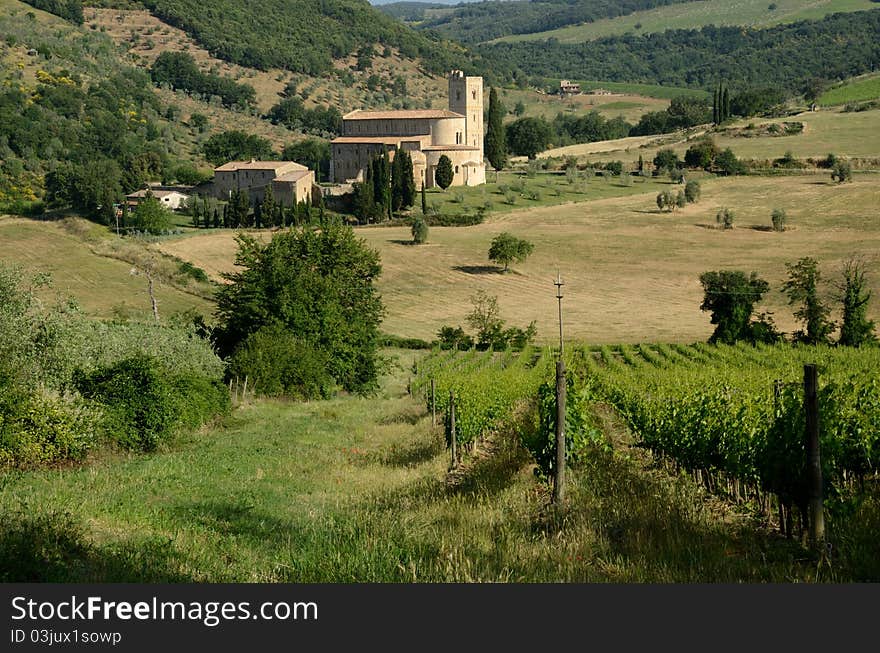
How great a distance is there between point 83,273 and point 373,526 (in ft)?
188

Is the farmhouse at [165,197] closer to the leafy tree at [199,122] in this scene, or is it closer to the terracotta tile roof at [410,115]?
the terracotta tile roof at [410,115]

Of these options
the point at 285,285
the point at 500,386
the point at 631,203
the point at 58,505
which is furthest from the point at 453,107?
the point at 58,505

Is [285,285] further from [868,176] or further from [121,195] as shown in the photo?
[868,176]

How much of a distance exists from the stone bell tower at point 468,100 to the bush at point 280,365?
87.1m

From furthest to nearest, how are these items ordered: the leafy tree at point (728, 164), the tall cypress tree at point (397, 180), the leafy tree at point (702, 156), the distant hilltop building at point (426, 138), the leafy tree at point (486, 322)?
the leafy tree at point (702, 156)
the distant hilltop building at point (426, 138)
the leafy tree at point (728, 164)
the tall cypress tree at point (397, 180)
the leafy tree at point (486, 322)

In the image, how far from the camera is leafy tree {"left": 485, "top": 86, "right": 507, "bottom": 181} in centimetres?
10950

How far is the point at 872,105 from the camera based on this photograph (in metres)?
128

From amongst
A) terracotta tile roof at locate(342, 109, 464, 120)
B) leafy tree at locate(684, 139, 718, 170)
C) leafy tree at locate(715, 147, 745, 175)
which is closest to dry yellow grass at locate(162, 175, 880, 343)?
leafy tree at locate(715, 147, 745, 175)

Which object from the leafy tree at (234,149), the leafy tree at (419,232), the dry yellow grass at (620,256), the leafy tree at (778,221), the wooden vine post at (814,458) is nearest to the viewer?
the wooden vine post at (814,458)

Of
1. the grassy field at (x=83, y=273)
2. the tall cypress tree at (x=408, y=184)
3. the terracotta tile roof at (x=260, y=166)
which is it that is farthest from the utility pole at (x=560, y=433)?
the terracotta tile roof at (x=260, y=166)

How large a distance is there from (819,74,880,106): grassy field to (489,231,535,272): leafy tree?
85453mm

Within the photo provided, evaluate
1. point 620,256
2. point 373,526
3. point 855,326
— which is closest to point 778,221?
point 620,256

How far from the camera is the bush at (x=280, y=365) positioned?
2936 centimetres

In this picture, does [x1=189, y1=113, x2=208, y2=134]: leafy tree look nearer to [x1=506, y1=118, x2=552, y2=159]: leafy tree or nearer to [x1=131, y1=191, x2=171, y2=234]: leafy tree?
[x1=506, y1=118, x2=552, y2=159]: leafy tree
